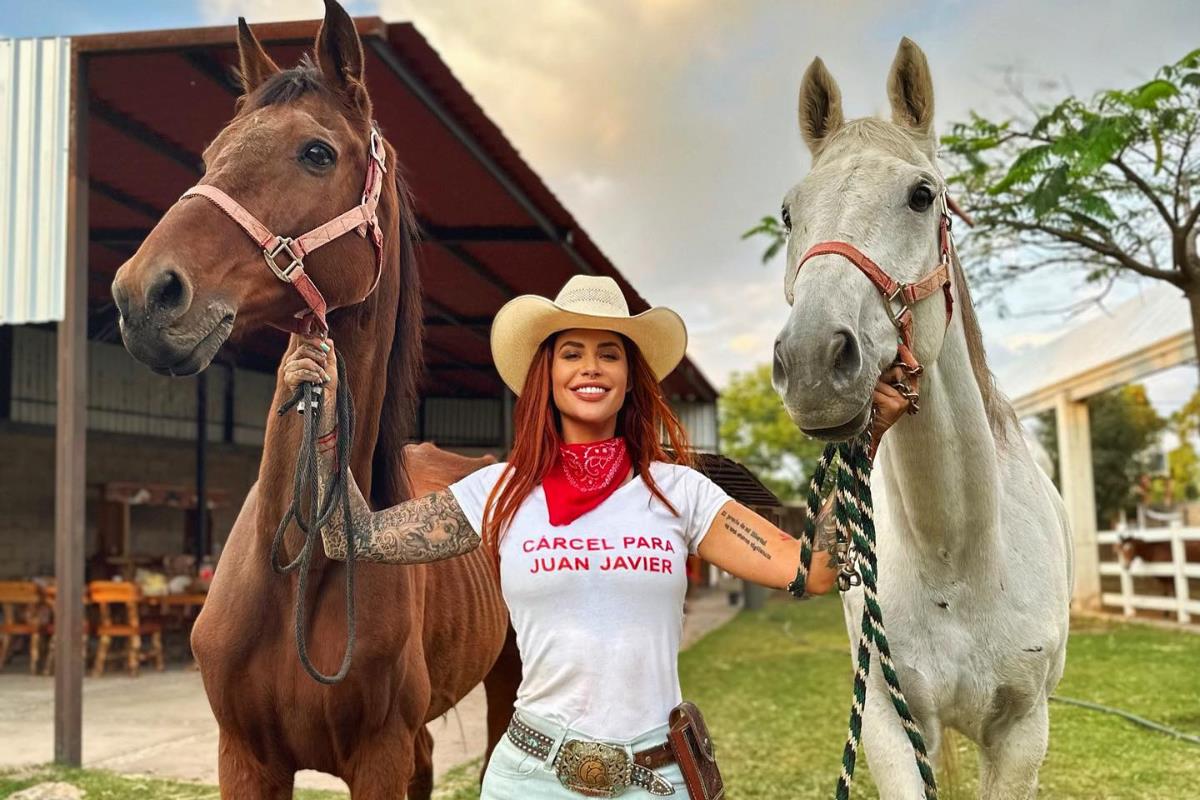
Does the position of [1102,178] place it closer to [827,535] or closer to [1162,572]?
[827,535]

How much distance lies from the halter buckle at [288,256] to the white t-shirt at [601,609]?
2.40 feet

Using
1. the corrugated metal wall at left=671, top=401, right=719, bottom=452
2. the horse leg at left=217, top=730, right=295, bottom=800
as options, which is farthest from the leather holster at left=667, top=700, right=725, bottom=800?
the corrugated metal wall at left=671, top=401, right=719, bottom=452

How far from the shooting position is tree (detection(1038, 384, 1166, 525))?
2561cm

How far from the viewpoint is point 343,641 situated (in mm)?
2275

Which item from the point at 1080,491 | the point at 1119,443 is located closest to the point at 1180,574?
the point at 1080,491

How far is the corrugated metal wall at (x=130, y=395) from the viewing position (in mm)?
10836

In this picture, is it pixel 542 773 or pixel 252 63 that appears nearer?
pixel 542 773

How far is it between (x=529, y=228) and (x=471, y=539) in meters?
6.36

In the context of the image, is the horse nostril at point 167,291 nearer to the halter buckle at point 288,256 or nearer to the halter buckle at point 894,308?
the halter buckle at point 288,256

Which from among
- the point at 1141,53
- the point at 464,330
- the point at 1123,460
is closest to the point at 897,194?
the point at 1141,53

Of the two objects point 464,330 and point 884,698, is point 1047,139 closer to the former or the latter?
point 884,698

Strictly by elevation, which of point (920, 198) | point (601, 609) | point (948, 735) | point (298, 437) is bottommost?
point (948, 735)

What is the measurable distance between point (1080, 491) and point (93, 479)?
13.6 metres

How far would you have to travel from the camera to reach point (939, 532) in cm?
232
